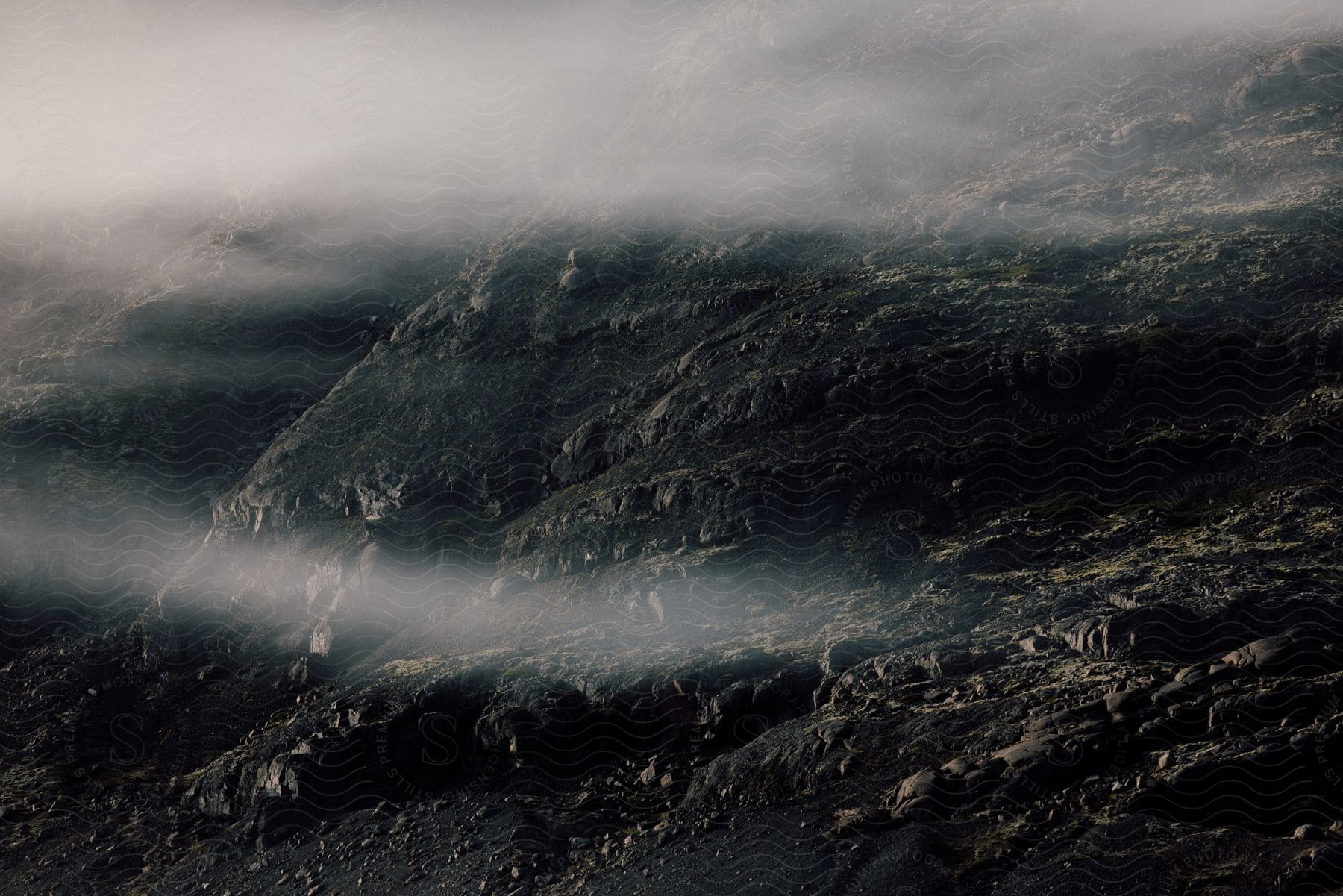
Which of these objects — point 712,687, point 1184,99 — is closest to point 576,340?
point 712,687

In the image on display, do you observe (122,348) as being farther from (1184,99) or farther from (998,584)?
(1184,99)

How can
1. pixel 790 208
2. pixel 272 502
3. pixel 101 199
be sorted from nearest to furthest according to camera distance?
pixel 272 502
pixel 790 208
pixel 101 199

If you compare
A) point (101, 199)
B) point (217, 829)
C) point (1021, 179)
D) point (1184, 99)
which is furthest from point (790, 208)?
point (101, 199)

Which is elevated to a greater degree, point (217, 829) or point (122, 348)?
point (122, 348)

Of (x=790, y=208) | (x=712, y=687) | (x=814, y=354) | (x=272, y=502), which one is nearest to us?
(x=712, y=687)

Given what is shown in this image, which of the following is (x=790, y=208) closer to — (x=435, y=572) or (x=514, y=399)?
(x=514, y=399)

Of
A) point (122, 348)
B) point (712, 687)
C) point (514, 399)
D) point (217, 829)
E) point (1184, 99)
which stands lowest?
point (217, 829)

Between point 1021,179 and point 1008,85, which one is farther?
point 1008,85
